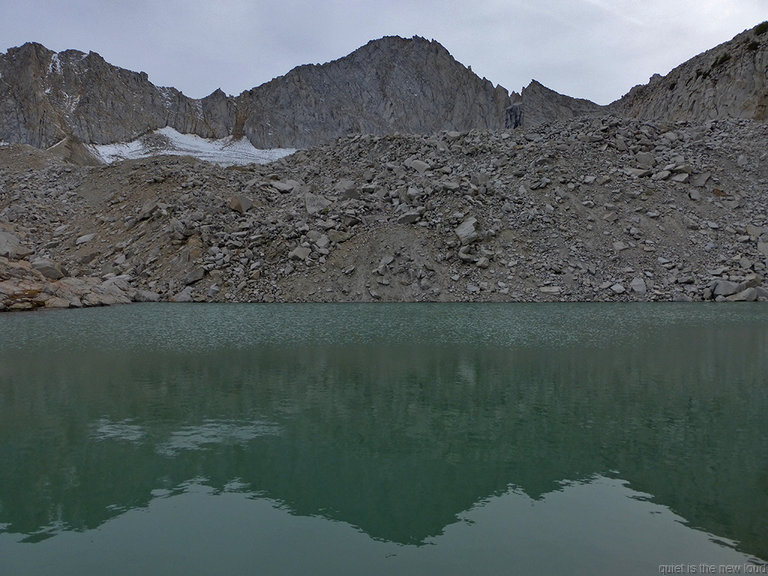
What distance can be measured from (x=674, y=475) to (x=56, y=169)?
60680mm

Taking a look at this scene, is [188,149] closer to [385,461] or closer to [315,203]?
Answer: [315,203]

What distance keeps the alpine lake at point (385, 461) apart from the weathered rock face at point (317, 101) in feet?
471

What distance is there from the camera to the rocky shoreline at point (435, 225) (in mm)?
34438

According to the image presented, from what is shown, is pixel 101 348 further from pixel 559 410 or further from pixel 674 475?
pixel 674 475

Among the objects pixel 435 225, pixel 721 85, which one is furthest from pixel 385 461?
pixel 721 85

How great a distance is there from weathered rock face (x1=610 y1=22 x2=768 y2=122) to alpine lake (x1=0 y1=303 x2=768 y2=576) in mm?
54903

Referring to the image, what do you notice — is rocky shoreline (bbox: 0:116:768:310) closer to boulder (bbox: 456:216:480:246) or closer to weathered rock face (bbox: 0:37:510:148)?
boulder (bbox: 456:216:480:246)

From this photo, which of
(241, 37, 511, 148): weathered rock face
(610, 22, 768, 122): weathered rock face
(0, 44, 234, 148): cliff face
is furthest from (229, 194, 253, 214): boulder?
(241, 37, 511, 148): weathered rock face

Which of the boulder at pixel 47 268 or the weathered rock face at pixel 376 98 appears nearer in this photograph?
the boulder at pixel 47 268

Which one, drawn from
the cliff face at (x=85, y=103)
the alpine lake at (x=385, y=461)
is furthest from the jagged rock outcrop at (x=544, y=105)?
the alpine lake at (x=385, y=461)

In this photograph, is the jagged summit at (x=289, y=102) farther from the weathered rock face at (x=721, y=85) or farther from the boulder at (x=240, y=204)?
the boulder at (x=240, y=204)

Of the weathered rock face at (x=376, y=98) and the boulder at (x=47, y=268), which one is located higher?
the weathered rock face at (x=376, y=98)

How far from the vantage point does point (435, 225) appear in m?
37.2

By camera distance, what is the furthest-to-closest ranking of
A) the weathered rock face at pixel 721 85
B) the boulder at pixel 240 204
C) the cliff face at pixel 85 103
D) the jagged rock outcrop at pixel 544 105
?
the jagged rock outcrop at pixel 544 105
the cliff face at pixel 85 103
the weathered rock face at pixel 721 85
the boulder at pixel 240 204
